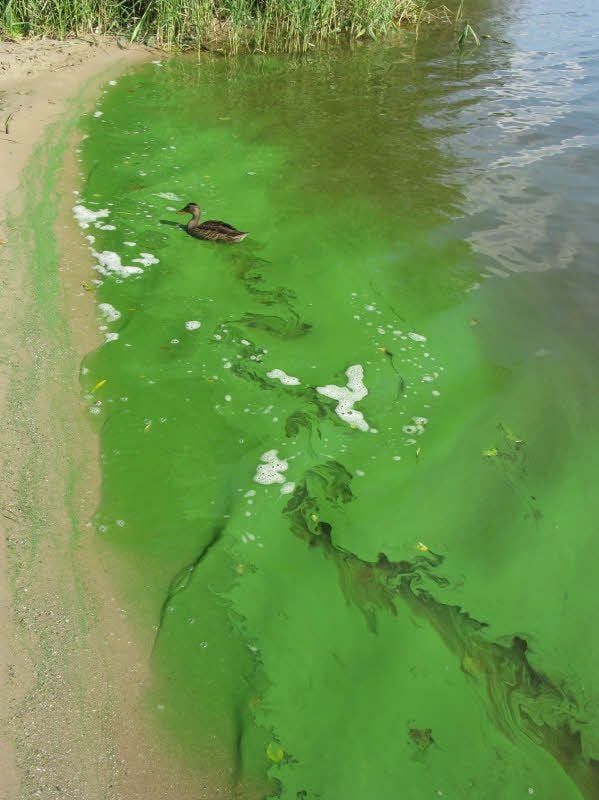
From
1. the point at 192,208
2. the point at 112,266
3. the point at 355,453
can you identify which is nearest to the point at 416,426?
the point at 355,453

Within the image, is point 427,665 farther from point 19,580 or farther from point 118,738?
point 19,580

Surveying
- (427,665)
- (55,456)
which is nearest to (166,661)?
(427,665)

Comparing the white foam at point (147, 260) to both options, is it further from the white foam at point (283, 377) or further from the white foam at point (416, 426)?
the white foam at point (416, 426)

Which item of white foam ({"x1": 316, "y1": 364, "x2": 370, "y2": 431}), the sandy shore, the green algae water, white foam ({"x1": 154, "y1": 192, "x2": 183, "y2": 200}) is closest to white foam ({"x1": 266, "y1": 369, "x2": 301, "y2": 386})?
the green algae water

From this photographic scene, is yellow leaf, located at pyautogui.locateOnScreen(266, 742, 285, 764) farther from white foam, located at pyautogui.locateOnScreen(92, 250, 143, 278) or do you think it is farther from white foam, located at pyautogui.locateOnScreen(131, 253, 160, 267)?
white foam, located at pyautogui.locateOnScreen(131, 253, 160, 267)

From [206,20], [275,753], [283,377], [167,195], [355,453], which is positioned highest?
[206,20]

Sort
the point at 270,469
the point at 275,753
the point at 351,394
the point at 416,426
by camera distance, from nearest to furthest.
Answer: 1. the point at 275,753
2. the point at 270,469
3. the point at 416,426
4. the point at 351,394

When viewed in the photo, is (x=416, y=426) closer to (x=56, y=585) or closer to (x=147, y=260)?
(x=56, y=585)
